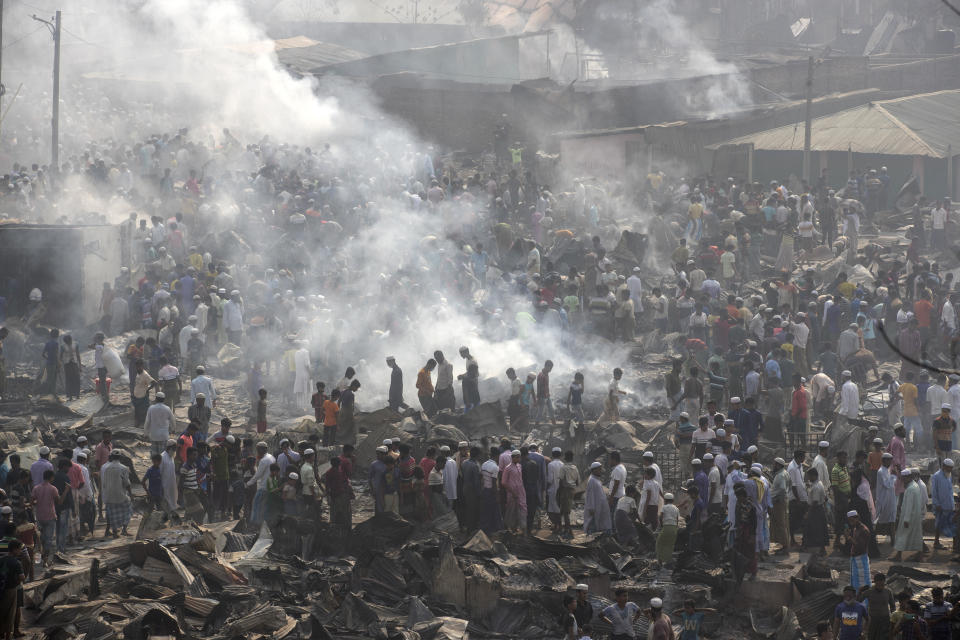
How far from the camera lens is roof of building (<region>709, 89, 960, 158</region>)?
27.3 metres

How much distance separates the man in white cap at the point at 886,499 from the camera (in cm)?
1258

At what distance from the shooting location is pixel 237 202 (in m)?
25.6

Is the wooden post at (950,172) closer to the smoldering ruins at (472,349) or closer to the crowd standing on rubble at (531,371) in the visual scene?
the smoldering ruins at (472,349)

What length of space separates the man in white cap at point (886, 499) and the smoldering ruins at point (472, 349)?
0.33ft

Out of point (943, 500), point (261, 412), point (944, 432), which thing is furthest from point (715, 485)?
point (261, 412)

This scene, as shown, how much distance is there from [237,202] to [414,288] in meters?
7.41

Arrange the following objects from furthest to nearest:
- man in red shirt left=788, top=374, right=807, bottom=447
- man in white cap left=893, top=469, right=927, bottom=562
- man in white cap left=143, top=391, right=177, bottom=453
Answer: man in red shirt left=788, top=374, right=807, bottom=447
man in white cap left=143, top=391, right=177, bottom=453
man in white cap left=893, top=469, right=927, bottom=562

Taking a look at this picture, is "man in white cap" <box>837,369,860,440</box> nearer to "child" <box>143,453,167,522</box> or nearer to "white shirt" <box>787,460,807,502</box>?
"white shirt" <box>787,460,807,502</box>

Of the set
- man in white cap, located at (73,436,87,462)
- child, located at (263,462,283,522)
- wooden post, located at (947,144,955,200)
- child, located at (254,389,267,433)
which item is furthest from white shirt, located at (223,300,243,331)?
wooden post, located at (947,144,955,200)

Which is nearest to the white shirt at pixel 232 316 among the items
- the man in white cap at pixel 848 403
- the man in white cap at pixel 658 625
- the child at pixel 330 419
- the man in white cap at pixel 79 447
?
the child at pixel 330 419

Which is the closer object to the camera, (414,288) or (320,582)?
(320,582)

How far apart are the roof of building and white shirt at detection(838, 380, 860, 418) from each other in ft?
42.9

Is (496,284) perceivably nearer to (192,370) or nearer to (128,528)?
(192,370)

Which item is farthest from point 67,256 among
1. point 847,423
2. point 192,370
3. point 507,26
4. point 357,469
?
point 507,26
